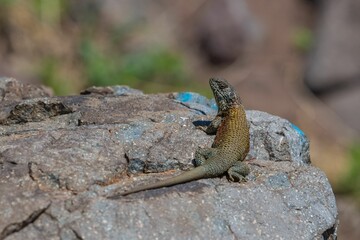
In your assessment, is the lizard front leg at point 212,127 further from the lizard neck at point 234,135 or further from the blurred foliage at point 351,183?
the blurred foliage at point 351,183

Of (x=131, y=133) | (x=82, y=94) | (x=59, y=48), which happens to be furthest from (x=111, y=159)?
(x=59, y=48)

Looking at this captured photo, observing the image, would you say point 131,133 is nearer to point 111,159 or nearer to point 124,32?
point 111,159

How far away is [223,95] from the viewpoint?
221 inches

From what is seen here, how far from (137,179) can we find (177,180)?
0.72ft

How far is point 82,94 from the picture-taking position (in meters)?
5.85

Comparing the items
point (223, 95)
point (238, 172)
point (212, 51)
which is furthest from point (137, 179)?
point (212, 51)

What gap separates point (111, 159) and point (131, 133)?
0.33 m

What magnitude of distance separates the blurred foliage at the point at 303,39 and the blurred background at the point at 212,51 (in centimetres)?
2

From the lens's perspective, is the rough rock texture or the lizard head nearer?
the rough rock texture

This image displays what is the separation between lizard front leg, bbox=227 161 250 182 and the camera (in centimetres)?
469

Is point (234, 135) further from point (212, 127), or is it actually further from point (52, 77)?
point (52, 77)

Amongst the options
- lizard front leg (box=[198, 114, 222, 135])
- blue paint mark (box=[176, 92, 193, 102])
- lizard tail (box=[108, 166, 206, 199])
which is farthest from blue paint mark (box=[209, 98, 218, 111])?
lizard tail (box=[108, 166, 206, 199])

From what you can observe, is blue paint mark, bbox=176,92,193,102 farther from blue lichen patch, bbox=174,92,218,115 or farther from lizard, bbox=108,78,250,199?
lizard, bbox=108,78,250,199

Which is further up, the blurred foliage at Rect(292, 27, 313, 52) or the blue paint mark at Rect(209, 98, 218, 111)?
the blurred foliage at Rect(292, 27, 313, 52)
